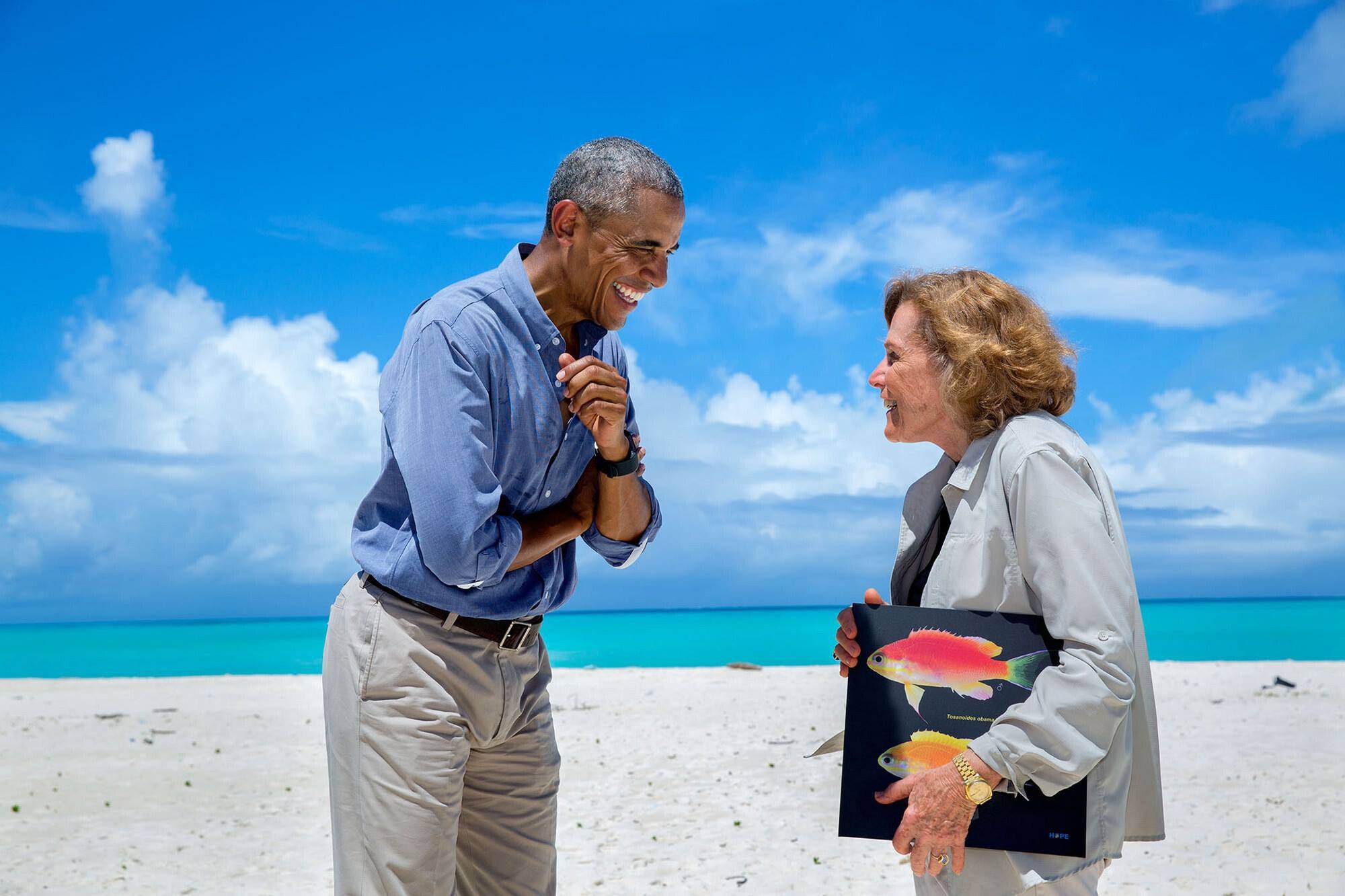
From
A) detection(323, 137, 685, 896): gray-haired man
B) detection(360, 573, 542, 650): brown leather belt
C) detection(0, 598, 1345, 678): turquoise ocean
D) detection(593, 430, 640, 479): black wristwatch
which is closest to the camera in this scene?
detection(323, 137, 685, 896): gray-haired man

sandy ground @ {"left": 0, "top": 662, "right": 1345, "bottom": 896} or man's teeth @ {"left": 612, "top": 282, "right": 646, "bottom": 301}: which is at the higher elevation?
man's teeth @ {"left": 612, "top": 282, "right": 646, "bottom": 301}

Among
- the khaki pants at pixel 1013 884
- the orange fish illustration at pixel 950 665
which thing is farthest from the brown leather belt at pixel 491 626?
the khaki pants at pixel 1013 884

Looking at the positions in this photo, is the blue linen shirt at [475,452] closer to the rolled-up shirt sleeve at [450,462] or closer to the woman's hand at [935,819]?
the rolled-up shirt sleeve at [450,462]

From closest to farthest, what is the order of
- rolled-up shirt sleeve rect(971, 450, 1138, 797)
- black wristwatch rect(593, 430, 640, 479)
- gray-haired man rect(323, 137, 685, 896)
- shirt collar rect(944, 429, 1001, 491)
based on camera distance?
rolled-up shirt sleeve rect(971, 450, 1138, 797)
shirt collar rect(944, 429, 1001, 491)
gray-haired man rect(323, 137, 685, 896)
black wristwatch rect(593, 430, 640, 479)

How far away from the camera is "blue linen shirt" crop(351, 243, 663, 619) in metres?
2.55

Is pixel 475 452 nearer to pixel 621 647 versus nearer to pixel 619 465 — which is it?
pixel 619 465

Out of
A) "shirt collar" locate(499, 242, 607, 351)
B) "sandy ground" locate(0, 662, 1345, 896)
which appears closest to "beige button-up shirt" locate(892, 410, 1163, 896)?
"shirt collar" locate(499, 242, 607, 351)

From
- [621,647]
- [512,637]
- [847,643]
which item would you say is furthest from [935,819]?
[621,647]

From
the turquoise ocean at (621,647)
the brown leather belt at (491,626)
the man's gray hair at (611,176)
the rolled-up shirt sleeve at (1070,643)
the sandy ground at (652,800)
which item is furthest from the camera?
the turquoise ocean at (621,647)

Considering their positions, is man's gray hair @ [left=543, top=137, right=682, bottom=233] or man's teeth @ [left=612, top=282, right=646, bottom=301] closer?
man's gray hair @ [left=543, top=137, right=682, bottom=233]

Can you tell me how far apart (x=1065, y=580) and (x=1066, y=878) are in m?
0.70

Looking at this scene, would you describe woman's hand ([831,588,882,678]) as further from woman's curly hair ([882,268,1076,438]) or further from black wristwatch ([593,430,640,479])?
black wristwatch ([593,430,640,479])

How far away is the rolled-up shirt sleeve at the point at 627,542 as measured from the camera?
3166 mm

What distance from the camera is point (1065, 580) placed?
2.23 metres
